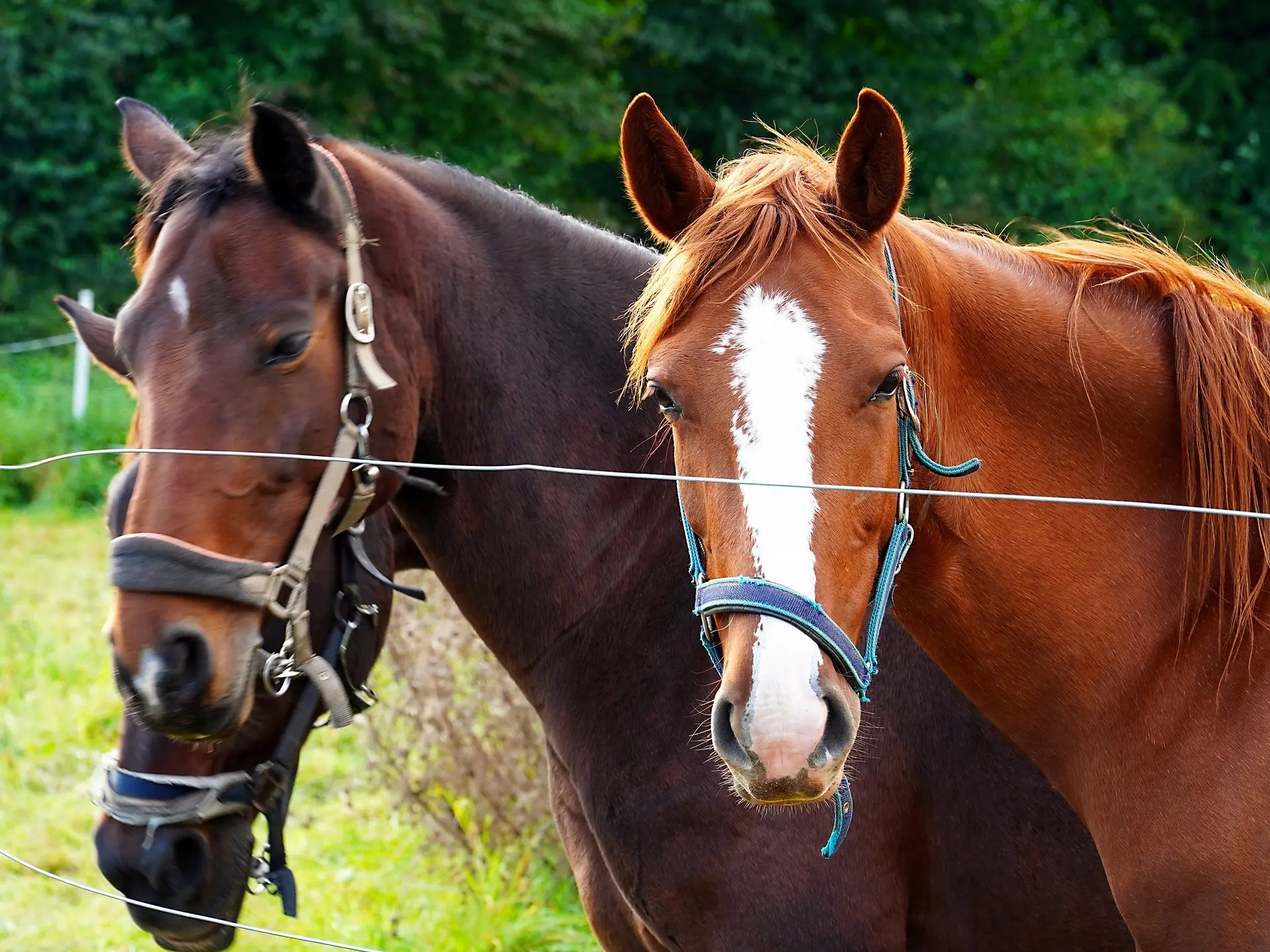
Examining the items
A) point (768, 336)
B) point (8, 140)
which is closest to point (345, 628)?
point (768, 336)

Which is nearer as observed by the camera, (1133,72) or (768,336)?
(768,336)

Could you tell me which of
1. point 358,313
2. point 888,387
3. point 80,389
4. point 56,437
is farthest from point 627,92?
point 888,387

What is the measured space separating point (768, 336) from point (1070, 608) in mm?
735

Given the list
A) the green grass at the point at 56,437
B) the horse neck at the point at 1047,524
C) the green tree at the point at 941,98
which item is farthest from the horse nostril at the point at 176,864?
the green tree at the point at 941,98

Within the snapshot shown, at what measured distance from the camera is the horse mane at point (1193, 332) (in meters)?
1.95

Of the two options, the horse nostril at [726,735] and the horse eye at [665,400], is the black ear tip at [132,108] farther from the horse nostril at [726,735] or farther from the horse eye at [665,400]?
the horse nostril at [726,735]

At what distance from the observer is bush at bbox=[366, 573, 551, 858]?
4.53 m

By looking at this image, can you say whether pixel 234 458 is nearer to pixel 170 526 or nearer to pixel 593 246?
pixel 170 526

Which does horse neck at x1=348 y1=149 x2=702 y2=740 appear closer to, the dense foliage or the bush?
the bush

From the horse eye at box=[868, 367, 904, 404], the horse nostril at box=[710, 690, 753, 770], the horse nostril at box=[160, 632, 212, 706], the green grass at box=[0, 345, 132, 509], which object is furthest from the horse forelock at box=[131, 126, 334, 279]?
the green grass at box=[0, 345, 132, 509]

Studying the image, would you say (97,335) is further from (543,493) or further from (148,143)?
(543,493)

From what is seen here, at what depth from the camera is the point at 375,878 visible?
4.88m

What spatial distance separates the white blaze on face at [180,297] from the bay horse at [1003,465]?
83cm

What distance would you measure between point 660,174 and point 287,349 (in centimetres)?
76
